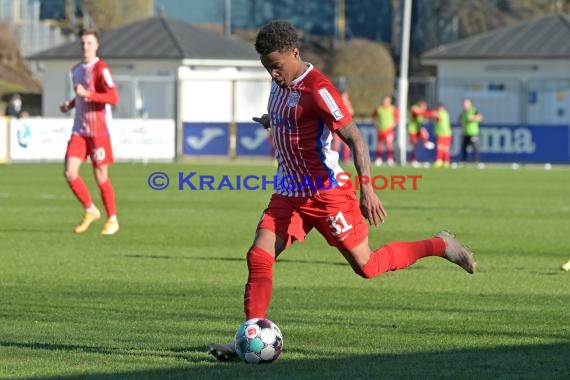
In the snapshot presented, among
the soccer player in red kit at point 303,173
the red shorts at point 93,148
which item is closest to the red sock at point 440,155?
the red shorts at point 93,148

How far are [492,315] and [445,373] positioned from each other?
2739 mm

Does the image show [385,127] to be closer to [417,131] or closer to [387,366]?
[417,131]

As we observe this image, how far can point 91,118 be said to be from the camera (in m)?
16.9

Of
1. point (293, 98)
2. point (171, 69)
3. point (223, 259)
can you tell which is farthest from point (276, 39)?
point (171, 69)

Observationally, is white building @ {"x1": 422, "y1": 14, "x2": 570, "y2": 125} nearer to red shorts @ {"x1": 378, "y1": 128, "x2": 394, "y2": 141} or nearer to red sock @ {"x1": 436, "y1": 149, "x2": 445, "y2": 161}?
red shorts @ {"x1": 378, "y1": 128, "x2": 394, "y2": 141}

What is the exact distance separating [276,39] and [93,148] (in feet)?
29.0

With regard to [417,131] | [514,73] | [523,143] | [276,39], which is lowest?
[523,143]

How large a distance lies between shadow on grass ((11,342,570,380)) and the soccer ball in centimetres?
6

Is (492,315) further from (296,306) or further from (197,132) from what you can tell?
(197,132)

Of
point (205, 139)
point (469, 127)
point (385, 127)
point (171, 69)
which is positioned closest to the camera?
point (469, 127)

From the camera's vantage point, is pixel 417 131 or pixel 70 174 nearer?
pixel 70 174

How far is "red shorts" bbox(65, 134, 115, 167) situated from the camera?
16.9m

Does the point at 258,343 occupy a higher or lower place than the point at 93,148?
lower

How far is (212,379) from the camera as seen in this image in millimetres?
7605
